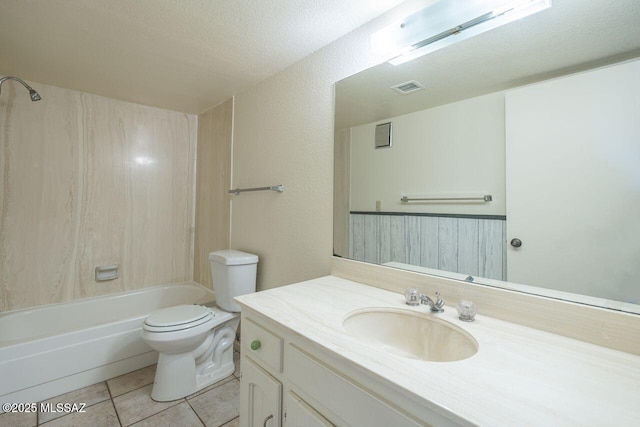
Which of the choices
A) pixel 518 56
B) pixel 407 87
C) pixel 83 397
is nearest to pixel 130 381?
pixel 83 397

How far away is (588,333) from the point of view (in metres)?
0.77

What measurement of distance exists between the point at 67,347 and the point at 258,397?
1529mm

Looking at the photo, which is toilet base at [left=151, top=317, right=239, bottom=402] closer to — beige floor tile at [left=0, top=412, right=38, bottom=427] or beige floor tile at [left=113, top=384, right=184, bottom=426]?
beige floor tile at [left=113, top=384, right=184, bottom=426]

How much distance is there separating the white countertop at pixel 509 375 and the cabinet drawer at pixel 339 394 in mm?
64

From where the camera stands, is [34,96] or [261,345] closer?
[261,345]

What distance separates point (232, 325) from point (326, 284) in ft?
3.51

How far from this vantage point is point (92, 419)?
148 centimetres

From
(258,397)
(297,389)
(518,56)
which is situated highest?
(518,56)

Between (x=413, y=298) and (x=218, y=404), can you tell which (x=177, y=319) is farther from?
→ (x=413, y=298)

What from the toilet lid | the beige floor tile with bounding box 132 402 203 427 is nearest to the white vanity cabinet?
the beige floor tile with bounding box 132 402 203 427

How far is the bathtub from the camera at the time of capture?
1.57 m

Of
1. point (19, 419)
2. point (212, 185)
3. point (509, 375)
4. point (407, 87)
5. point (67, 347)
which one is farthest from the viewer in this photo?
point (212, 185)

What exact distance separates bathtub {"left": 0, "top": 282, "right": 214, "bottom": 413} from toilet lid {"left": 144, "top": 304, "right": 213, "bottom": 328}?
1.28ft

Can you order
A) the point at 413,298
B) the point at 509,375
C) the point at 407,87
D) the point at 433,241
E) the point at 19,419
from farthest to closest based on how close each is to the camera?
1. the point at 19,419
2. the point at 407,87
3. the point at 433,241
4. the point at 413,298
5. the point at 509,375
